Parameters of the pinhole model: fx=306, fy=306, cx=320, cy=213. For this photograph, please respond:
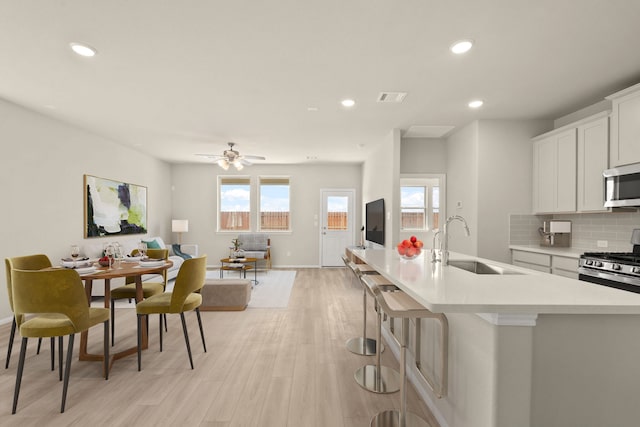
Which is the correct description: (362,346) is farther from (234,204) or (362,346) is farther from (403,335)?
(234,204)

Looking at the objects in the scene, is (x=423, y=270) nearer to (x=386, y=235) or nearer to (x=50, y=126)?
Result: (x=386, y=235)

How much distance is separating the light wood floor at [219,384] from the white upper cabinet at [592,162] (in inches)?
112

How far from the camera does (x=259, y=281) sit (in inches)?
245

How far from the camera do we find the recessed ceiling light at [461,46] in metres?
2.44

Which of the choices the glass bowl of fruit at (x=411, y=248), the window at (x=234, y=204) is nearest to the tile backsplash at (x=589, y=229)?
the glass bowl of fruit at (x=411, y=248)

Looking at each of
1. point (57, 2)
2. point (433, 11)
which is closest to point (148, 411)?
point (57, 2)

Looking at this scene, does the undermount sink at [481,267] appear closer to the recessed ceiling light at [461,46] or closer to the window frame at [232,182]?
the recessed ceiling light at [461,46]

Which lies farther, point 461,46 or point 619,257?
point 619,257

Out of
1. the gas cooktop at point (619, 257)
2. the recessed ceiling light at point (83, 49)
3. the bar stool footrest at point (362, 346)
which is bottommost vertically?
the bar stool footrest at point (362, 346)

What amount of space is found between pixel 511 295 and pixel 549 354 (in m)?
0.30

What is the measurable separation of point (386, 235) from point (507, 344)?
4.03 meters

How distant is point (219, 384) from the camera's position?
7.78ft

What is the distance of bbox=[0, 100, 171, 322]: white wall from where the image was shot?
3742mm

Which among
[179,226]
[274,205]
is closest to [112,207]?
[179,226]
